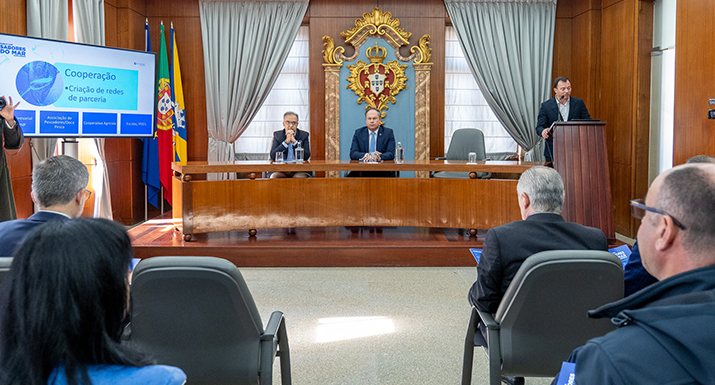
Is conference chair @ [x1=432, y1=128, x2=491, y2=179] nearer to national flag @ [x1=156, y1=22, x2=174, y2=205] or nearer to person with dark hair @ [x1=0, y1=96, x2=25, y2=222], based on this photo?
national flag @ [x1=156, y1=22, x2=174, y2=205]

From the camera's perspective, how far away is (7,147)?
12.2ft

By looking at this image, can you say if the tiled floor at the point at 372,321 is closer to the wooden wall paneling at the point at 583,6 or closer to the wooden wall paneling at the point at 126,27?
the wooden wall paneling at the point at 126,27

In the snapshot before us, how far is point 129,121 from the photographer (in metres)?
5.55

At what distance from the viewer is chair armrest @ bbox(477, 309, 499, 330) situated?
6.51 ft

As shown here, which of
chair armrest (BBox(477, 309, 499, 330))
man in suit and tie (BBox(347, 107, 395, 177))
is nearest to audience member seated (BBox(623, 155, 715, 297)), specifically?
chair armrest (BBox(477, 309, 499, 330))

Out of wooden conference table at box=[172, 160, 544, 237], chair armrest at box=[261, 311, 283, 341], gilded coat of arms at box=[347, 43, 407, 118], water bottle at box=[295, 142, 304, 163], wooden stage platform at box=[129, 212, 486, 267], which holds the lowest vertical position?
wooden stage platform at box=[129, 212, 486, 267]

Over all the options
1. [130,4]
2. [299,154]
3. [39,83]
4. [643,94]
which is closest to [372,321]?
[299,154]

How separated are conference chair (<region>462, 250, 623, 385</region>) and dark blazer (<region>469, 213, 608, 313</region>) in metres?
0.11

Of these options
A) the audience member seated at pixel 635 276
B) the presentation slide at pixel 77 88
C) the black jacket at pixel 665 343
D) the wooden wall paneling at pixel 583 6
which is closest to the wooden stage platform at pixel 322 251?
the presentation slide at pixel 77 88

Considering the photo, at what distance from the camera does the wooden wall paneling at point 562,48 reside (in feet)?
23.9

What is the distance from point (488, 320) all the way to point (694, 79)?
354cm

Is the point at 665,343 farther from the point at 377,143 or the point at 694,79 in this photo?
the point at 377,143

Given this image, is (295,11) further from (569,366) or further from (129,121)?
(569,366)

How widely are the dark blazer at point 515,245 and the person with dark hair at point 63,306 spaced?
4.79 ft
